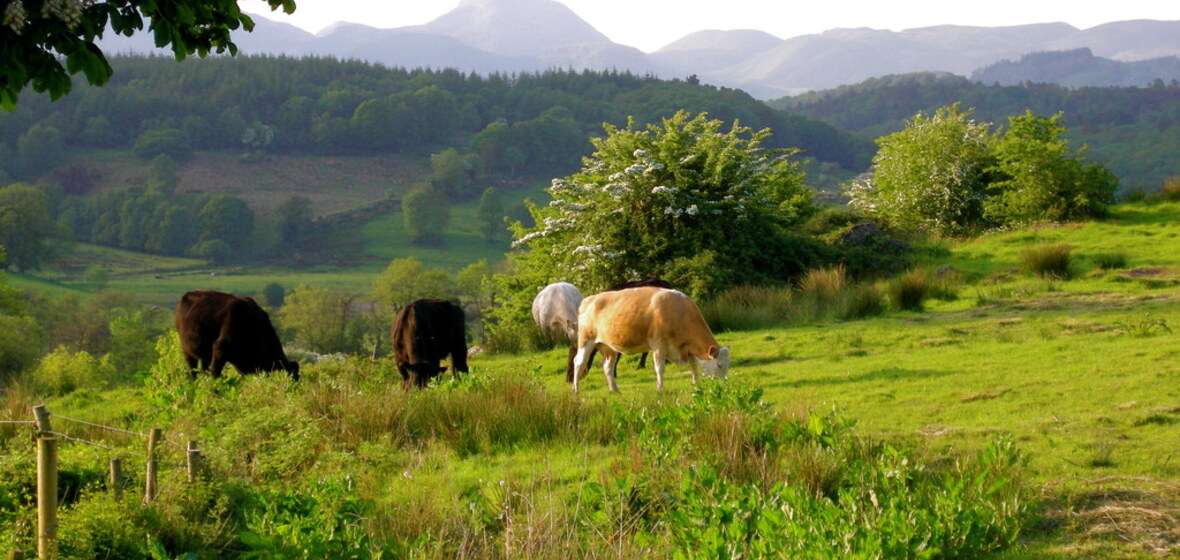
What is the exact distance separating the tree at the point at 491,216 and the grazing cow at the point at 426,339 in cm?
11861

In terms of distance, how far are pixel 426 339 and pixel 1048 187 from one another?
23.7 meters

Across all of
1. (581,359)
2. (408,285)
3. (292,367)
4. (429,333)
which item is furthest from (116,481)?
(408,285)

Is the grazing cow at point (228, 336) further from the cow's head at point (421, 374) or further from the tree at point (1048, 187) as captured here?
the tree at point (1048, 187)

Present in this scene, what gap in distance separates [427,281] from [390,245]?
43.6 m

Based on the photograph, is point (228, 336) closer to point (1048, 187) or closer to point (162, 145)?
point (1048, 187)

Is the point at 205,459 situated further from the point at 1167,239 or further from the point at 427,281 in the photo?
the point at 427,281

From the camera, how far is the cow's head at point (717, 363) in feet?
42.9

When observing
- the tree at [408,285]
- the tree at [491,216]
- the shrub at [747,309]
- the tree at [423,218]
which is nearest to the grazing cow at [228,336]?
the shrub at [747,309]

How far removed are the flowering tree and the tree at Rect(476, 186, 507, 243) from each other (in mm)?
105959

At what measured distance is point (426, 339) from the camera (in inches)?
575

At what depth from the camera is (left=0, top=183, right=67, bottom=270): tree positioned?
9569cm

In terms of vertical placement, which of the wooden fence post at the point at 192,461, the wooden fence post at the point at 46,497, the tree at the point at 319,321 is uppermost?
the wooden fence post at the point at 46,497

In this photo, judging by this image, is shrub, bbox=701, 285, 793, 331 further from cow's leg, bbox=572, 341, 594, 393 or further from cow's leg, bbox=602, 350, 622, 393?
cow's leg, bbox=572, 341, 594, 393

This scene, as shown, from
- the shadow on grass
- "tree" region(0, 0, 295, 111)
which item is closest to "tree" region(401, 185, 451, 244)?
the shadow on grass
